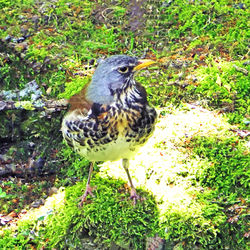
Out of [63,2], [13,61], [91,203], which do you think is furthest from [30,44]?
[91,203]

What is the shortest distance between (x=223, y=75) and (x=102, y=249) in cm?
316

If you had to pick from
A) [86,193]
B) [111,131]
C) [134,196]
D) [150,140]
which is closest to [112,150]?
[111,131]

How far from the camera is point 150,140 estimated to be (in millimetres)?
5465

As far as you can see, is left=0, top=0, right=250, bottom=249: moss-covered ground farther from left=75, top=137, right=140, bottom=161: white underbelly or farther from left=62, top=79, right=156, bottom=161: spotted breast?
left=62, top=79, right=156, bottom=161: spotted breast

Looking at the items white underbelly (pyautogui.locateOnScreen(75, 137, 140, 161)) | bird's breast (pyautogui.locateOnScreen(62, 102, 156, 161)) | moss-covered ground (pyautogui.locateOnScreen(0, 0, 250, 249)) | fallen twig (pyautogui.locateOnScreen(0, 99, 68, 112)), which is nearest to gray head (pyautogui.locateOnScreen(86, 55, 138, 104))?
bird's breast (pyautogui.locateOnScreen(62, 102, 156, 161))

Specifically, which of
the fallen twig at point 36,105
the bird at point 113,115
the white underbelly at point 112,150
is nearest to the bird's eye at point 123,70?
the bird at point 113,115

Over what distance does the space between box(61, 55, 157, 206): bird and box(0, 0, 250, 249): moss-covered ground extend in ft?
2.83

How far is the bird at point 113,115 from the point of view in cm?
411

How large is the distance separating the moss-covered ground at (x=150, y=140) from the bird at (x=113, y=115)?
2.83 feet

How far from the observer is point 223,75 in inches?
243

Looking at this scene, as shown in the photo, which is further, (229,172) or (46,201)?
(46,201)

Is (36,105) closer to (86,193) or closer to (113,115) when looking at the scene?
(86,193)

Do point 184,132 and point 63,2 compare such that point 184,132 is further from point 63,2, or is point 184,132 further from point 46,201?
point 63,2

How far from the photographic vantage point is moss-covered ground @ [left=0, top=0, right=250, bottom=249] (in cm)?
458
